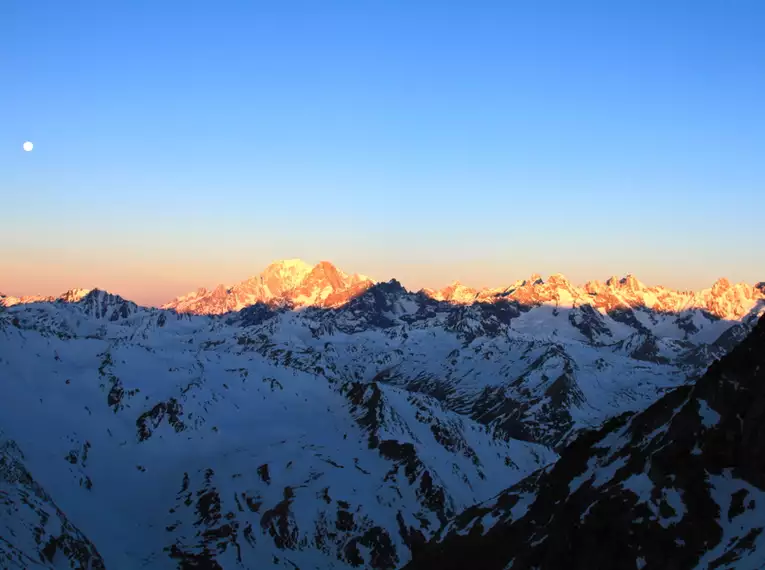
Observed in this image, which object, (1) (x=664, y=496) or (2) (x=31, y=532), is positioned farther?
(2) (x=31, y=532)

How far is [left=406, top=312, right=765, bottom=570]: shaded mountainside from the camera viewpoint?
5978 cm

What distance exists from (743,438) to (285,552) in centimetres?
15676

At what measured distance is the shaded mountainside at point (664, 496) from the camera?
2354 inches

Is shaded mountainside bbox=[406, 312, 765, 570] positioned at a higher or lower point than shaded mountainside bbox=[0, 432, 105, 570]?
higher

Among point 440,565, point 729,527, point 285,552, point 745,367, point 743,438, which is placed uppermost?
point 745,367

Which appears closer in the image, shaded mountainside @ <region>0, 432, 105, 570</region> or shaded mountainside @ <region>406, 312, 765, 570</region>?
shaded mountainside @ <region>406, 312, 765, 570</region>

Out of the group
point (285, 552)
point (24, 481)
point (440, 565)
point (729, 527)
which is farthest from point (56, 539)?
point (729, 527)

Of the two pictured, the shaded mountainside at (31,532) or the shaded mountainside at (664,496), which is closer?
the shaded mountainside at (664,496)

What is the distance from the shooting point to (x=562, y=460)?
9100cm

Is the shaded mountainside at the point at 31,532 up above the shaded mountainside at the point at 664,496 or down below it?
below

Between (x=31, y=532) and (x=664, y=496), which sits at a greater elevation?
(x=664, y=496)

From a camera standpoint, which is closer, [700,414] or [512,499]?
[700,414]

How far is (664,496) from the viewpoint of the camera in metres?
65.7

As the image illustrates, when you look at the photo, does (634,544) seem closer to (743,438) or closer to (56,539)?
(743,438)
